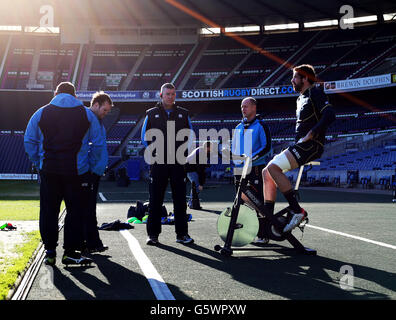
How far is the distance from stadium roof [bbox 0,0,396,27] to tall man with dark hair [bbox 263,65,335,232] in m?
35.1

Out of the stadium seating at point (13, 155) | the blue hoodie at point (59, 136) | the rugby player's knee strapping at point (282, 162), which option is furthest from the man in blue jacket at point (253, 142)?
the stadium seating at point (13, 155)

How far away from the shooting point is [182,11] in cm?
4056

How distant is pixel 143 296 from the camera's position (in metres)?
3.43

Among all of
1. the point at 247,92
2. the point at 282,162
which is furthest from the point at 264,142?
the point at 247,92

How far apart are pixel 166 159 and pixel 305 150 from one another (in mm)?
2145

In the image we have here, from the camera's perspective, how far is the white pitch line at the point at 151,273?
11.4 feet

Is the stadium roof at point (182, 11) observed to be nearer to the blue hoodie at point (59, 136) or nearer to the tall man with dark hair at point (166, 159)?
the tall man with dark hair at point (166, 159)

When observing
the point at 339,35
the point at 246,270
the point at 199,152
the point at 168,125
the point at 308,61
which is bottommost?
the point at 246,270

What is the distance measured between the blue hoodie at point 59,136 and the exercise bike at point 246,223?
1.93 m

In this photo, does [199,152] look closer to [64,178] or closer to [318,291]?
[64,178]

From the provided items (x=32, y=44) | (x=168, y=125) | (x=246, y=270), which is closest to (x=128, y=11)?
(x=32, y=44)
